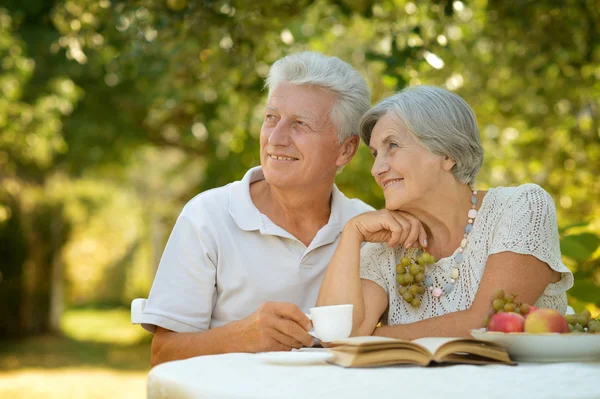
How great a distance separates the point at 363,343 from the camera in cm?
186

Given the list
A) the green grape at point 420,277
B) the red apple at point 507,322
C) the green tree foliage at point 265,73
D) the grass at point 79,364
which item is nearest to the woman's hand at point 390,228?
the green grape at point 420,277

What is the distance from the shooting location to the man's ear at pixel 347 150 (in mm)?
A: 3345

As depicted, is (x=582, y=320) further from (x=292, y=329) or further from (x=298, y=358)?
(x=292, y=329)

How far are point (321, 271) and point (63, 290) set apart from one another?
14.7 meters

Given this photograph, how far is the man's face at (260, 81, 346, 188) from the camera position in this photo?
315 centimetres

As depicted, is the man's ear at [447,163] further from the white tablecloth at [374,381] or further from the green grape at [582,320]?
the white tablecloth at [374,381]

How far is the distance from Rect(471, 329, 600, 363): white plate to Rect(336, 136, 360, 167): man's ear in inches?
59.0

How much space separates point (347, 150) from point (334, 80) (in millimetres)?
325

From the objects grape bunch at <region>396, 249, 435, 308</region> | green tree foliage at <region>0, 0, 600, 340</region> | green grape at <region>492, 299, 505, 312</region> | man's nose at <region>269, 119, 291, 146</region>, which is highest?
green tree foliage at <region>0, 0, 600, 340</region>

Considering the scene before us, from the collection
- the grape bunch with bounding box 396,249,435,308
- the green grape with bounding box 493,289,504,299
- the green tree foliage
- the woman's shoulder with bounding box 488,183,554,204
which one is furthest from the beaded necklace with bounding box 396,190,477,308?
the green tree foliage

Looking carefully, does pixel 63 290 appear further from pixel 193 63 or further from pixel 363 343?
pixel 363 343

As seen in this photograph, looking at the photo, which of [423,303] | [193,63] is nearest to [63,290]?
[193,63]

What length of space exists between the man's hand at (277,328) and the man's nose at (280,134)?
2.74 feet

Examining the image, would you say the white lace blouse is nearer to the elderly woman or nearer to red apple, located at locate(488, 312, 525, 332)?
the elderly woman
